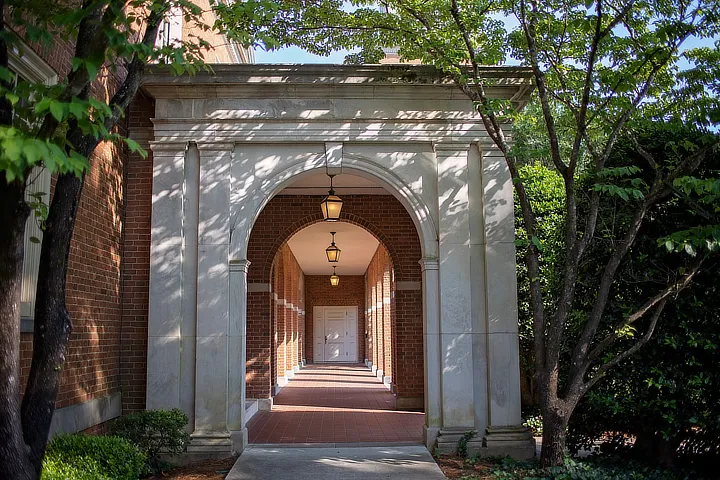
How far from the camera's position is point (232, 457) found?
7.89 m

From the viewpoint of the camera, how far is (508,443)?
801cm

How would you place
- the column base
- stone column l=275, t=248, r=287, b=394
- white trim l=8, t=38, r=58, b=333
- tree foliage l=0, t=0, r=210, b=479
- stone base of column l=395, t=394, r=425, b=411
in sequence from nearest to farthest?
tree foliage l=0, t=0, r=210, b=479 → white trim l=8, t=38, r=58, b=333 → stone base of column l=395, t=394, r=425, b=411 → the column base → stone column l=275, t=248, r=287, b=394

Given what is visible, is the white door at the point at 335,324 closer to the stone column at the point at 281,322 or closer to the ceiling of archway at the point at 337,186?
the stone column at the point at 281,322

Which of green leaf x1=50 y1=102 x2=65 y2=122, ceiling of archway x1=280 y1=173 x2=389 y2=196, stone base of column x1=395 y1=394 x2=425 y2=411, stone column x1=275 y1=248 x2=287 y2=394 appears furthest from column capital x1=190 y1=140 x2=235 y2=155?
stone column x1=275 y1=248 x2=287 y2=394

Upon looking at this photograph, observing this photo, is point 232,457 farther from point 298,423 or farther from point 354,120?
point 354,120

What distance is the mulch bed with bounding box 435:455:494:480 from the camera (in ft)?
23.4

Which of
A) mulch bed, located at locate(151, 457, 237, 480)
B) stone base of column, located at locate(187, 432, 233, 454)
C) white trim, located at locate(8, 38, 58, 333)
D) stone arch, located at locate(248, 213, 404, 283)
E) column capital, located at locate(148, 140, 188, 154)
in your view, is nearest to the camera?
white trim, located at locate(8, 38, 58, 333)

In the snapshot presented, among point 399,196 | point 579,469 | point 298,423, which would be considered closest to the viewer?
point 579,469

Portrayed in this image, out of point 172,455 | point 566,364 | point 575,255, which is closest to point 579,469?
point 566,364

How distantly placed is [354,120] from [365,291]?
21.4m

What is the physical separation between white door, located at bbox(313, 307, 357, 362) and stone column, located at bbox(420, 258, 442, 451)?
73.2 ft

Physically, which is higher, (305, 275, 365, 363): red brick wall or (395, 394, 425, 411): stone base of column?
(305, 275, 365, 363): red brick wall

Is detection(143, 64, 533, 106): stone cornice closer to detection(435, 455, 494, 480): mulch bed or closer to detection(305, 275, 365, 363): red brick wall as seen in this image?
detection(435, 455, 494, 480): mulch bed

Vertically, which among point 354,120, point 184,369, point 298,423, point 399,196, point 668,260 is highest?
point 354,120
